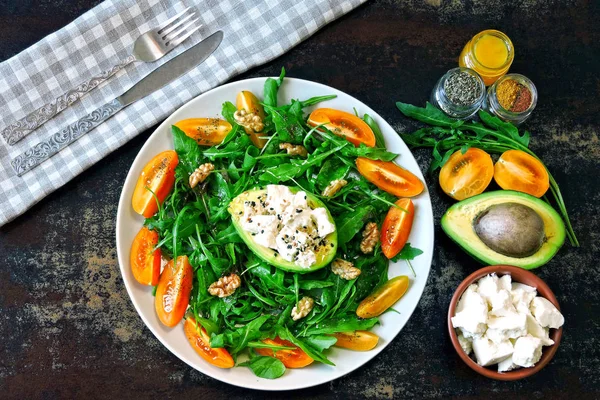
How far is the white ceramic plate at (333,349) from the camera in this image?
1929mm

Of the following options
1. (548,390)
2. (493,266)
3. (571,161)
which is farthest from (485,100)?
(548,390)

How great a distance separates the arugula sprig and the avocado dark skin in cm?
25

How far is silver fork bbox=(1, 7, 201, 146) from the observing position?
2.10 meters

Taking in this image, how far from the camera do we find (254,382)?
6.31 ft

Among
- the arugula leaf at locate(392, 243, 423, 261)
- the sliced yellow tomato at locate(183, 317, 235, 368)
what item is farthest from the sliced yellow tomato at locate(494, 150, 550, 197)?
the sliced yellow tomato at locate(183, 317, 235, 368)

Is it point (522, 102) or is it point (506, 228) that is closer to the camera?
point (506, 228)

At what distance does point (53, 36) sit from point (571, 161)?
79.7 inches

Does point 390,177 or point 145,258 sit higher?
point 145,258

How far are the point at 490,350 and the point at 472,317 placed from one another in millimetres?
130

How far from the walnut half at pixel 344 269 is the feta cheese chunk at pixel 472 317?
14.9 inches

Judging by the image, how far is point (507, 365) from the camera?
193 centimetres

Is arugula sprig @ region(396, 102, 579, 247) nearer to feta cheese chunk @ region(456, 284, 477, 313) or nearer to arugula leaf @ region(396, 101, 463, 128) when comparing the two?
arugula leaf @ region(396, 101, 463, 128)

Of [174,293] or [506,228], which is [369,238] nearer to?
[506,228]

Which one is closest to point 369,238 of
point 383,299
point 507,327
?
point 383,299
